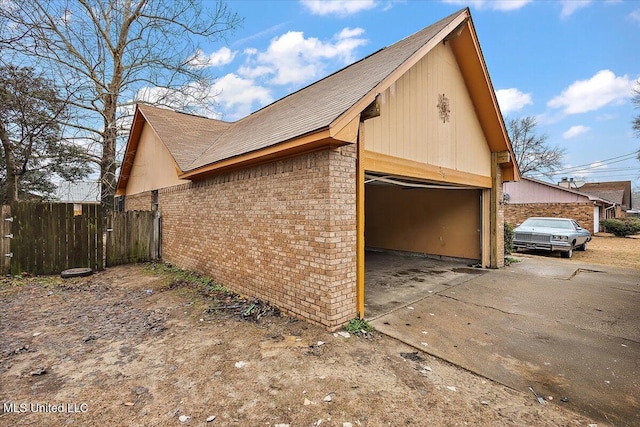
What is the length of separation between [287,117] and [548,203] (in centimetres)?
2111

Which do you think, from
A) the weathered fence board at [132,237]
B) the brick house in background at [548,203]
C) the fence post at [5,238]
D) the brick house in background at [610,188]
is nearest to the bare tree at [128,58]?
the weathered fence board at [132,237]

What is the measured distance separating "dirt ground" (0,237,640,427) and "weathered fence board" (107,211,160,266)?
412 centimetres

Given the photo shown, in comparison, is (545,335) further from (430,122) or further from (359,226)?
(430,122)

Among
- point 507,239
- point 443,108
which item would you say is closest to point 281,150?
point 443,108

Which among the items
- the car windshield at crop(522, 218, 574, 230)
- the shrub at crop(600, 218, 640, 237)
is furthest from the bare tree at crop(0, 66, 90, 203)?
the shrub at crop(600, 218, 640, 237)

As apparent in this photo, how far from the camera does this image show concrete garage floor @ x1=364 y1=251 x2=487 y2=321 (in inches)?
213

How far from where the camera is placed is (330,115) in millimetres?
3920

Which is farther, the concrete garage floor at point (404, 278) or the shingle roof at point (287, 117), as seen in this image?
the concrete garage floor at point (404, 278)

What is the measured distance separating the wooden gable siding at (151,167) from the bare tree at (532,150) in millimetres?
35345

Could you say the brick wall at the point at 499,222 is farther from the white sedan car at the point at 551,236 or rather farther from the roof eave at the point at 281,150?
the roof eave at the point at 281,150

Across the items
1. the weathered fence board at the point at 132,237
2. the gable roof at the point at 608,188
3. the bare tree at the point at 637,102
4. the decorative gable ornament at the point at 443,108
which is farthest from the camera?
the gable roof at the point at 608,188

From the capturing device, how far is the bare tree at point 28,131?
28.3 feet

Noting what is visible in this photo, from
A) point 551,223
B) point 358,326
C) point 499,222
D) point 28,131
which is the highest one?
point 28,131

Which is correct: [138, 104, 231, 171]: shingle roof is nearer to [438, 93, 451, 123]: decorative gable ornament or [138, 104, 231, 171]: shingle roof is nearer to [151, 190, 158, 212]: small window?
[151, 190, 158, 212]: small window
